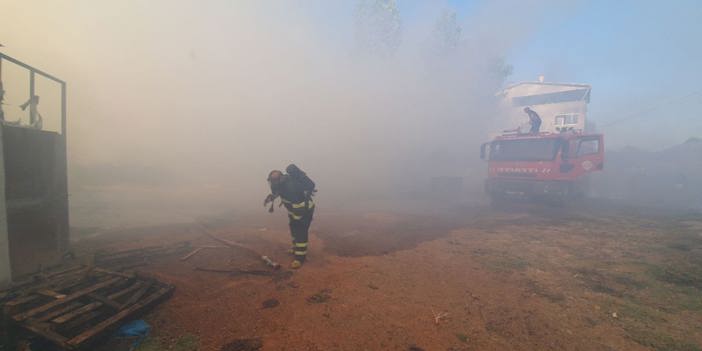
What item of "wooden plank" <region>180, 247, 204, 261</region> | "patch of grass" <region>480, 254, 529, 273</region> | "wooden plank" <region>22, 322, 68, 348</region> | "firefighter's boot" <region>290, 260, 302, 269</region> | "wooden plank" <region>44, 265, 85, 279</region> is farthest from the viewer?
"wooden plank" <region>180, 247, 204, 261</region>

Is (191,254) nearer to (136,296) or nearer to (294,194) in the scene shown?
(136,296)

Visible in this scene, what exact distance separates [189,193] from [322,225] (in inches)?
393

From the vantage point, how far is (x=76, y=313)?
292 cm

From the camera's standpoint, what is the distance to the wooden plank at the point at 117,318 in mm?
2582

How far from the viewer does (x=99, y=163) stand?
60.7 ft

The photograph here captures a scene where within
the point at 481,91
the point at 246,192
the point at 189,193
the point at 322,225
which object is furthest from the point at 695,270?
the point at 481,91

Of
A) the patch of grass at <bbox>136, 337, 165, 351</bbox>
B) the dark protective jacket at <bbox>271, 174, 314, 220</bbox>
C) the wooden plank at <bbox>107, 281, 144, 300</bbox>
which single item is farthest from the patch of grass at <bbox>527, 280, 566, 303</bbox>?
the wooden plank at <bbox>107, 281, 144, 300</bbox>

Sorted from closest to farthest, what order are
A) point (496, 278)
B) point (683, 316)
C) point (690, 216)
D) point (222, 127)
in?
1. point (683, 316)
2. point (496, 278)
3. point (690, 216)
4. point (222, 127)

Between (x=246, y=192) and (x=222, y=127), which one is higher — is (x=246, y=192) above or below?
below

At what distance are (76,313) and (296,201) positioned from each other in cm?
290

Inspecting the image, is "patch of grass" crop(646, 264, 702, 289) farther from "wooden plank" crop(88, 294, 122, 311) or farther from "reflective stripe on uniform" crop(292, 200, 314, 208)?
"wooden plank" crop(88, 294, 122, 311)

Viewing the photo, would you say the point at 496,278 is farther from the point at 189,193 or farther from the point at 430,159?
the point at 430,159

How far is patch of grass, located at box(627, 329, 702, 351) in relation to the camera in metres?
2.83

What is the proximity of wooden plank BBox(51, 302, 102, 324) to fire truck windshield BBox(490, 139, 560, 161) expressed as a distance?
39.1ft
